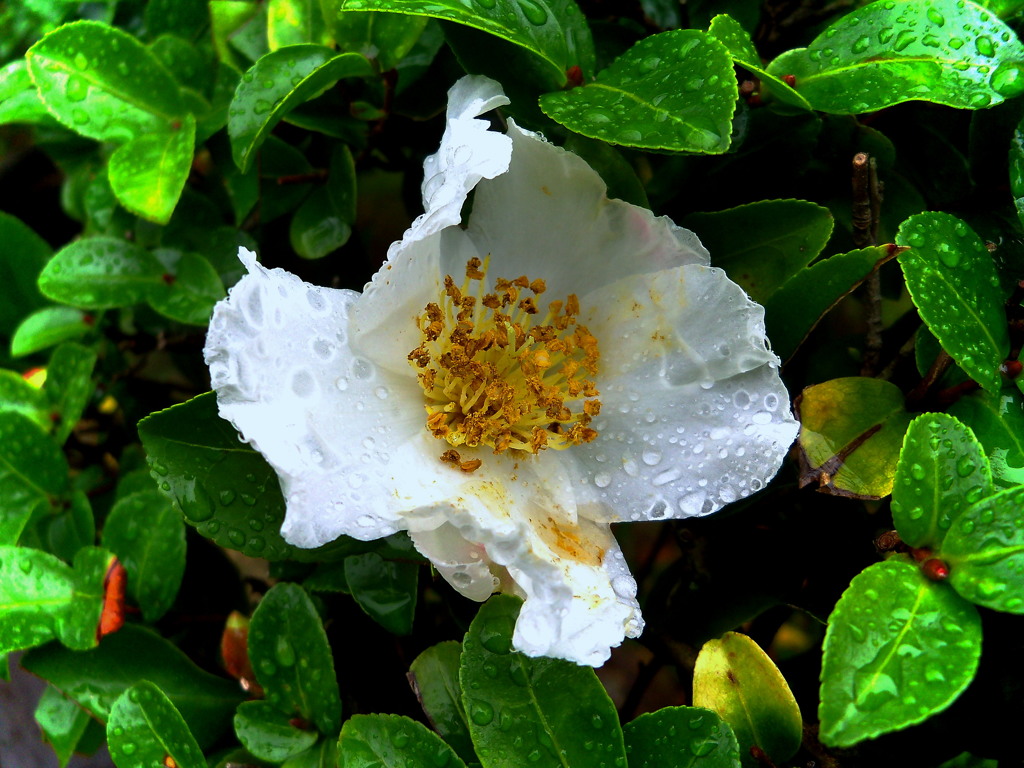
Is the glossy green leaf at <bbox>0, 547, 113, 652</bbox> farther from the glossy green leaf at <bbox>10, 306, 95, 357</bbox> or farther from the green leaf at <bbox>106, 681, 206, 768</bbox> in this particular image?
the glossy green leaf at <bbox>10, 306, 95, 357</bbox>

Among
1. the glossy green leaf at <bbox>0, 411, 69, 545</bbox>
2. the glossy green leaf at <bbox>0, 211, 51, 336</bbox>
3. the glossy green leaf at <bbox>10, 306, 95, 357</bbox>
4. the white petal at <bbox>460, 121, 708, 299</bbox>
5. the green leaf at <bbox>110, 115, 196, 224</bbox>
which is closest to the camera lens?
the white petal at <bbox>460, 121, 708, 299</bbox>

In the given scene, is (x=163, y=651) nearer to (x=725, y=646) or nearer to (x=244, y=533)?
(x=244, y=533)

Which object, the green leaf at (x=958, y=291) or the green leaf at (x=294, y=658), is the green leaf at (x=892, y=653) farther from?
the green leaf at (x=294, y=658)

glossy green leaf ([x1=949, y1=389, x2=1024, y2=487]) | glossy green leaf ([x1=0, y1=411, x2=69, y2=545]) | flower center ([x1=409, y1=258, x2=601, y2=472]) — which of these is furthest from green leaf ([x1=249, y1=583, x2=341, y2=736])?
glossy green leaf ([x1=949, y1=389, x2=1024, y2=487])

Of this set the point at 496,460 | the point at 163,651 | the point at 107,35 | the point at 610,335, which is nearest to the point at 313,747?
the point at 163,651

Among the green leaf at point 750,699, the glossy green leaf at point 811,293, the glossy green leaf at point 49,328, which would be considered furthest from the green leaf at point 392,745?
the glossy green leaf at point 49,328

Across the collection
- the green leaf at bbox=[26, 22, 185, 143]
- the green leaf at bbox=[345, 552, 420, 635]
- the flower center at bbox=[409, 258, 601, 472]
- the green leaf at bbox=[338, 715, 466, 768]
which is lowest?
the green leaf at bbox=[338, 715, 466, 768]

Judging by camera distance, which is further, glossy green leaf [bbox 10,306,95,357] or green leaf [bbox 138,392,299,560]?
glossy green leaf [bbox 10,306,95,357]
